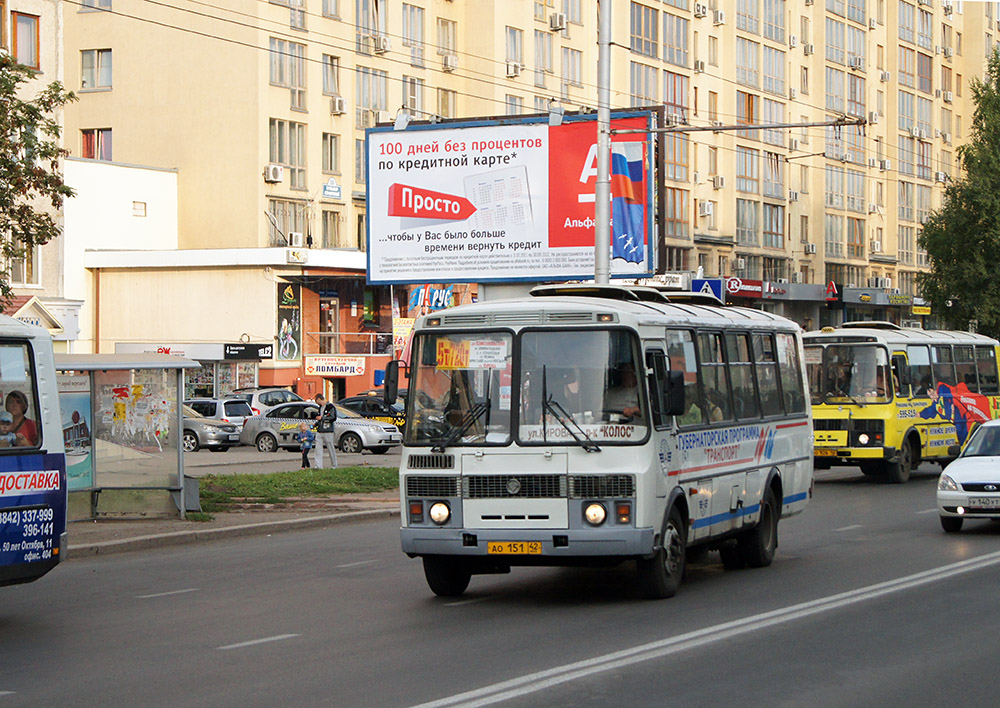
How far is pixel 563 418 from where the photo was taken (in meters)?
11.9

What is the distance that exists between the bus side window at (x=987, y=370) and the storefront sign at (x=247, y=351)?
1208 inches

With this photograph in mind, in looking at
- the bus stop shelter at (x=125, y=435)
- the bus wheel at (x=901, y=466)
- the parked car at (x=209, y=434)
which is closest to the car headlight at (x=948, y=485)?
the bus wheel at (x=901, y=466)

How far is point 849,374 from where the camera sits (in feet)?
90.3

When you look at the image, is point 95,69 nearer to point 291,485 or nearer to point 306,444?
point 306,444

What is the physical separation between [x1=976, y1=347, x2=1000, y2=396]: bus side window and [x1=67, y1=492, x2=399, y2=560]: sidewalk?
14227 millimetres

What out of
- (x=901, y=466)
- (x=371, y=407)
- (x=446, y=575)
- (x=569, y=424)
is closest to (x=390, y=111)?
(x=371, y=407)

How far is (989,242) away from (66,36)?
4086 centimetres

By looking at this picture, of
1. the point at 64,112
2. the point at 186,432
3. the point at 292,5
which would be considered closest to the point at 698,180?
the point at 292,5

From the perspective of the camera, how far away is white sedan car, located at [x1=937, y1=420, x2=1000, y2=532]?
1744 cm

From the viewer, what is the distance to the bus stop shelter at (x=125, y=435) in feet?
65.6

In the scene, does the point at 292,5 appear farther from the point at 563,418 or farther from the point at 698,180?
the point at 563,418

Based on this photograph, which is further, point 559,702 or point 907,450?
point 907,450

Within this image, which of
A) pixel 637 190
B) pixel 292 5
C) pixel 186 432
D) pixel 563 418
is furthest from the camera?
pixel 292 5

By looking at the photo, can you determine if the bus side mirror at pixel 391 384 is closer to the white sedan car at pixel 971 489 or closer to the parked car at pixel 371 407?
the white sedan car at pixel 971 489
